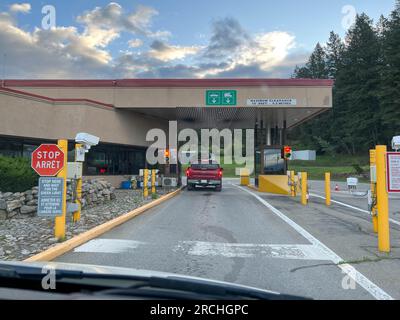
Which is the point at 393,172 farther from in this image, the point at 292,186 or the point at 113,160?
the point at 113,160

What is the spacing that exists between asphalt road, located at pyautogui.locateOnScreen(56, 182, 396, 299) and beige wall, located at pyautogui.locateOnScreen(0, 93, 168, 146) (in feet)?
32.6

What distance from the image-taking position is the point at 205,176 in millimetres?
22000

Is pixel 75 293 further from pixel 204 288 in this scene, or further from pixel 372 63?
pixel 372 63

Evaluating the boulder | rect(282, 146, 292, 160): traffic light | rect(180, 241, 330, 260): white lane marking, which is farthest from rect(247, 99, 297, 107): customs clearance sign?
rect(180, 241, 330, 260): white lane marking

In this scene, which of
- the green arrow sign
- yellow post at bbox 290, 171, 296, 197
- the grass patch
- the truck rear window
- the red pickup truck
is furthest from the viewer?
the grass patch

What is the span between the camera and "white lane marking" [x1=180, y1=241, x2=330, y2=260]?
6.11 meters

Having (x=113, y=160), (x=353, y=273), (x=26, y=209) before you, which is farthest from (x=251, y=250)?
(x=113, y=160)

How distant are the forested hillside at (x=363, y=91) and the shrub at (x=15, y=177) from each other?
4897cm

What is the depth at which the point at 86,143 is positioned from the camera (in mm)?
9078

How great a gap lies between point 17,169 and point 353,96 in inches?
2420

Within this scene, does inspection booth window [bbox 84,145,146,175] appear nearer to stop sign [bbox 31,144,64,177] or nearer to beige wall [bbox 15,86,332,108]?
beige wall [bbox 15,86,332,108]

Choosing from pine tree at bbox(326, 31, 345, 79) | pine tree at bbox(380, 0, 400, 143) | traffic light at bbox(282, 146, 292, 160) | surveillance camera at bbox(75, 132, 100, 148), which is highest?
pine tree at bbox(326, 31, 345, 79)

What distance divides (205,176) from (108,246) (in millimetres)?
15491
